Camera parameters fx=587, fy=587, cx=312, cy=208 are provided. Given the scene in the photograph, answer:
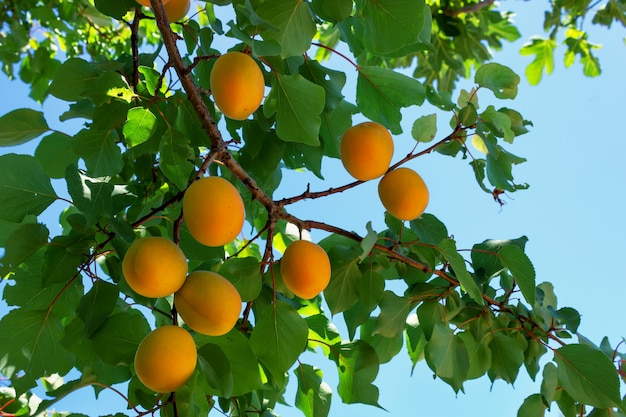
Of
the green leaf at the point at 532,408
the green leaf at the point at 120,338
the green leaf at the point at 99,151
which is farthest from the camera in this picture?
the green leaf at the point at 532,408

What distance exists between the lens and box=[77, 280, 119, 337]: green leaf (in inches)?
32.0

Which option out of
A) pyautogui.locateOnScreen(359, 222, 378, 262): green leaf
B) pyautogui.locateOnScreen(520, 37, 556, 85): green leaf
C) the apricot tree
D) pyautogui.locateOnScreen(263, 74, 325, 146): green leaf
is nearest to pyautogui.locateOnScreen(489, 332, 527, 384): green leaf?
the apricot tree

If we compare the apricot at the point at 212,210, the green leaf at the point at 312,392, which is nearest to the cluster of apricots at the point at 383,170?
the apricot at the point at 212,210

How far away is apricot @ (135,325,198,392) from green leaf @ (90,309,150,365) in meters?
0.09

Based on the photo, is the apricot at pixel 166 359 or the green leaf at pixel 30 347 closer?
the apricot at pixel 166 359

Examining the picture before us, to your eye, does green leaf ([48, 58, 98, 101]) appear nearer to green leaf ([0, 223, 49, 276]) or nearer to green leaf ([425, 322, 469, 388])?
green leaf ([0, 223, 49, 276])

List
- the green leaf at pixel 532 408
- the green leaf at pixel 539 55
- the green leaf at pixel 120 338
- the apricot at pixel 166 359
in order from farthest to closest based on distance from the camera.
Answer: the green leaf at pixel 539 55
the green leaf at pixel 532 408
the green leaf at pixel 120 338
the apricot at pixel 166 359

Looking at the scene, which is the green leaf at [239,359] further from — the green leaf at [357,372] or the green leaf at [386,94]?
the green leaf at [386,94]

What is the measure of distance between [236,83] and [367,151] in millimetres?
221

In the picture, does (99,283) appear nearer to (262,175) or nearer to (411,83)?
(262,175)

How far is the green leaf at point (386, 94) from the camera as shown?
→ 0.98 m

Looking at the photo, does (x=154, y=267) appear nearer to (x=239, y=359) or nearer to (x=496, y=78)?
(x=239, y=359)

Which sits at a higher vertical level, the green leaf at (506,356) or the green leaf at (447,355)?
the green leaf at (506,356)

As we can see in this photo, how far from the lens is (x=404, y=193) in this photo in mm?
882
